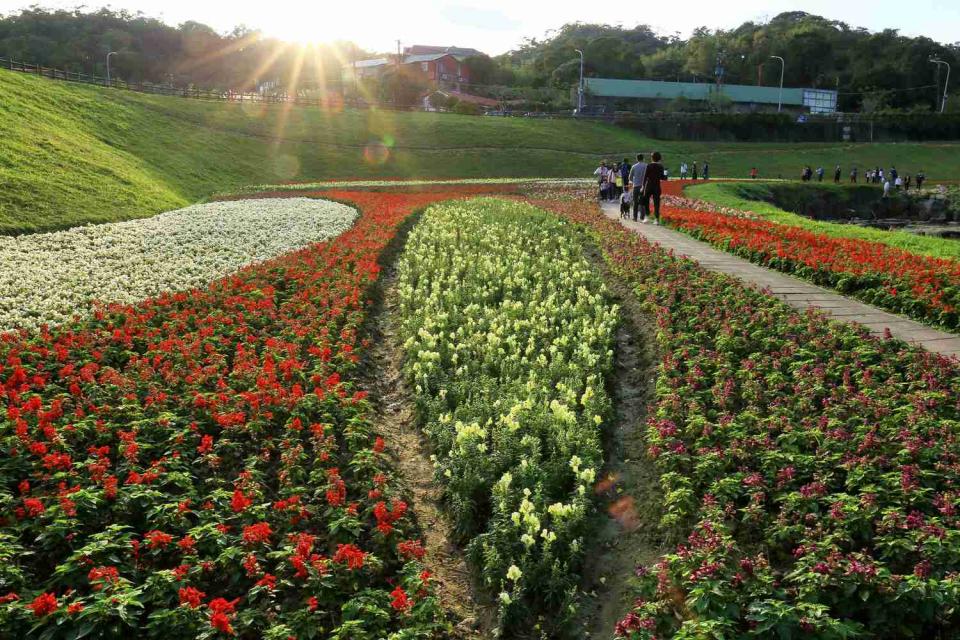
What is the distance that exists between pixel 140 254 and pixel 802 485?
51.9 ft

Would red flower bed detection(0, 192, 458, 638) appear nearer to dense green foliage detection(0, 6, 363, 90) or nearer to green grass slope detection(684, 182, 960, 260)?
green grass slope detection(684, 182, 960, 260)

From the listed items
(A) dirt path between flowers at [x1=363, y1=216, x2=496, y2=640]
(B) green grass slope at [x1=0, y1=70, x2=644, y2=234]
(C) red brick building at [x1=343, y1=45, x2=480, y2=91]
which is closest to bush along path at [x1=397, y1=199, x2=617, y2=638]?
(A) dirt path between flowers at [x1=363, y1=216, x2=496, y2=640]

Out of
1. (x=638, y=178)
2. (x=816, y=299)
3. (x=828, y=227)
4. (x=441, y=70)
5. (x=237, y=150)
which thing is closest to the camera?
(x=816, y=299)

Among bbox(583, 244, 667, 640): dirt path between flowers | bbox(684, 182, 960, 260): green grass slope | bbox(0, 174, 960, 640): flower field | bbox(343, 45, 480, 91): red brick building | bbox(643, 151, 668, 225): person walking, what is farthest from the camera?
bbox(343, 45, 480, 91): red brick building

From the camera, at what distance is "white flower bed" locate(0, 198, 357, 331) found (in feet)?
42.1

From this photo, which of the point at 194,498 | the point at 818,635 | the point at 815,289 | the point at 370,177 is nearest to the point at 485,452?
the point at 194,498

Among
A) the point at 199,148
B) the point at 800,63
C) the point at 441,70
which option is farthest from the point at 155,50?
the point at 800,63

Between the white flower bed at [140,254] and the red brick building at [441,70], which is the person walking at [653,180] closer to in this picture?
the white flower bed at [140,254]

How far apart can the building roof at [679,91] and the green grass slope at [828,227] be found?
55409 mm

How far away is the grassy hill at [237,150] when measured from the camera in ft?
78.2

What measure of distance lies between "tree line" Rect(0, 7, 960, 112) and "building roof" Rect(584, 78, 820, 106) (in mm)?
3693

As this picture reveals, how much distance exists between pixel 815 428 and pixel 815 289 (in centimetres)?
675

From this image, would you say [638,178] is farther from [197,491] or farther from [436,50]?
[436,50]

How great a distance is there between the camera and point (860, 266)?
41.7 ft
